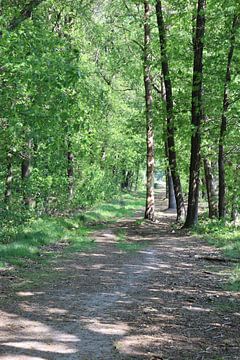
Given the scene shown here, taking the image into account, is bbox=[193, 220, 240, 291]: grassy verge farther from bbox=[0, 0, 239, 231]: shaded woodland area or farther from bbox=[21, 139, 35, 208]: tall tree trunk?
bbox=[21, 139, 35, 208]: tall tree trunk

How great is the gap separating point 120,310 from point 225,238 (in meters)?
8.61

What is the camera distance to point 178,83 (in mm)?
21734

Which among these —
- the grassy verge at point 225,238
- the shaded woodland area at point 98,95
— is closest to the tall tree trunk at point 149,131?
the shaded woodland area at point 98,95

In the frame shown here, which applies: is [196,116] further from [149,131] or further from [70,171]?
[70,171]

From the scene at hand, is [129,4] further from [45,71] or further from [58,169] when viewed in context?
[45,71]

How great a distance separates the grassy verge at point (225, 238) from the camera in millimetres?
9474

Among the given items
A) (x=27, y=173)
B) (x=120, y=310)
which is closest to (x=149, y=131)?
(x=27, y=173)

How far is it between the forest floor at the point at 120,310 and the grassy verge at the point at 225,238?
27 cm

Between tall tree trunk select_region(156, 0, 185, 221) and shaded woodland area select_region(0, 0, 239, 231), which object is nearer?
shaded woodland area select_region(0, 0, 239, 231)

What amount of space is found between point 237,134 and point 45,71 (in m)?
12.0

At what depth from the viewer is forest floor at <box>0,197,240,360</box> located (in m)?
5.28

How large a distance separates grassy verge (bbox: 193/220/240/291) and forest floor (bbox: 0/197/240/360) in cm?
27

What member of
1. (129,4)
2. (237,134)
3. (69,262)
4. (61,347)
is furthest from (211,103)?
(61,347)

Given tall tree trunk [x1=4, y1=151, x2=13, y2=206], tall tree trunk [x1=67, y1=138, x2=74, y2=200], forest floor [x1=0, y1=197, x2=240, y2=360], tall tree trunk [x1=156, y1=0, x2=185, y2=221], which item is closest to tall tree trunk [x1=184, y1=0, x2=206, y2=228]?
tall tree trunk [x1=156, y1=0, x2=185, y2=221]
